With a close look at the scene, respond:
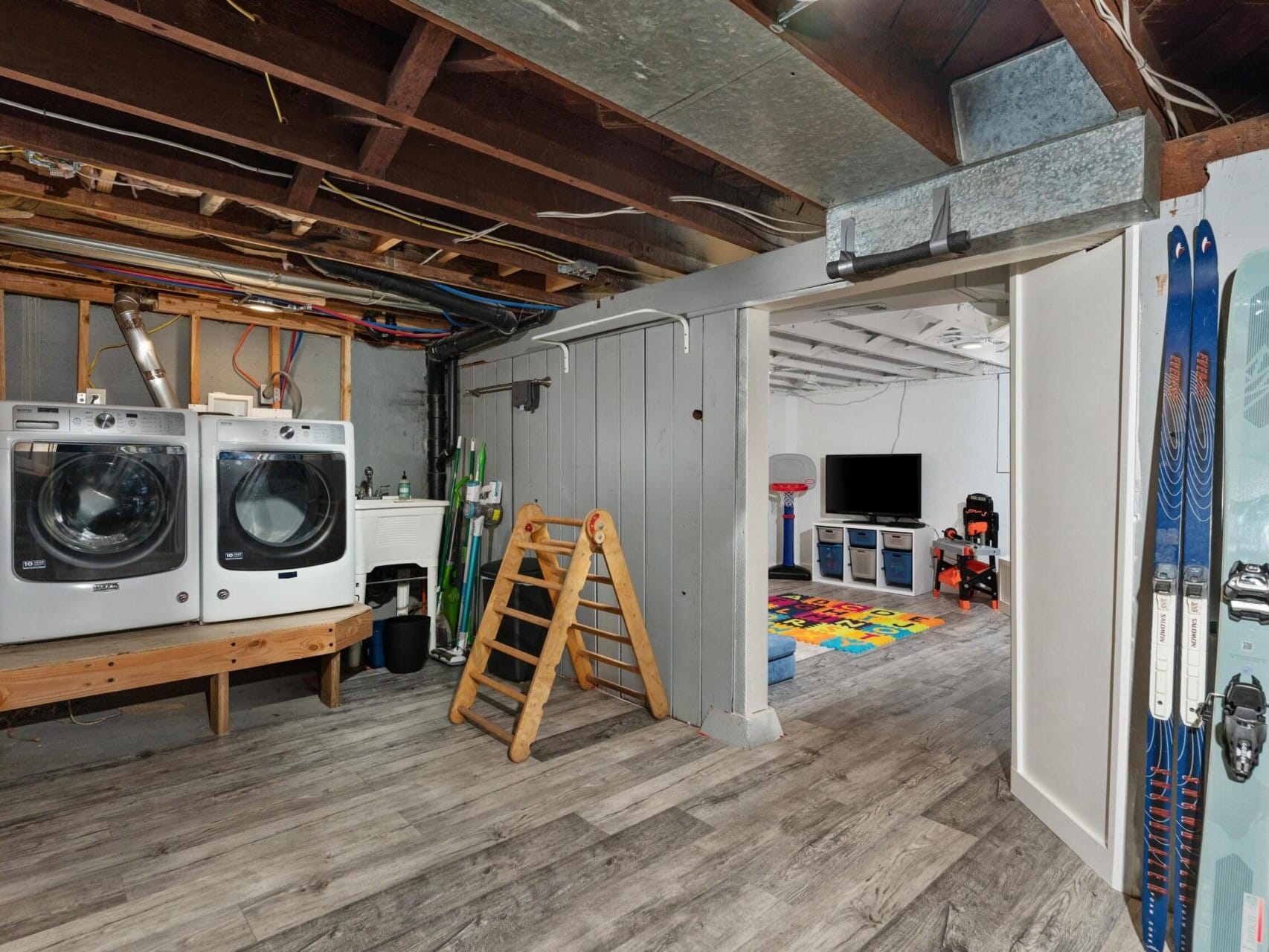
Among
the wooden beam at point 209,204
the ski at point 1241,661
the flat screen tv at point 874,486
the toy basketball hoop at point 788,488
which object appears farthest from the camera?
the toy basketball hoop at point 788,488

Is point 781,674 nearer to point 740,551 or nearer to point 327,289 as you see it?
point 740,551

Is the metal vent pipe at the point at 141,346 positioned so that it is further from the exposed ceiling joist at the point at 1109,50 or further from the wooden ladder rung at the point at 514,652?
the exposed ceiling joist at the point at 1109,50

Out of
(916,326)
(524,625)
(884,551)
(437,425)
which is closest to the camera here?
(524,625)

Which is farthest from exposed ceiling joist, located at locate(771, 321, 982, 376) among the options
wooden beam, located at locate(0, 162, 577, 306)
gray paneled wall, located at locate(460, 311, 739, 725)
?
wooden beam, located at locate(0, 162, 577, 306)

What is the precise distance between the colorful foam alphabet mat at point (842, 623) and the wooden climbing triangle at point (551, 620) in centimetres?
161

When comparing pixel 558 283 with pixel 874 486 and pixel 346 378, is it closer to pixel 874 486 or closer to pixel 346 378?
pixel 346 378

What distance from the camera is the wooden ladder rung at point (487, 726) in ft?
9.22

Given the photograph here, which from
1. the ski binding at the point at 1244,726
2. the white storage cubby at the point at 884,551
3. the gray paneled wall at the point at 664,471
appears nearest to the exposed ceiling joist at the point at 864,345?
the gray paneled wall at the point at 664,471

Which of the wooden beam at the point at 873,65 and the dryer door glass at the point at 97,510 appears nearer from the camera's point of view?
the wooden beam at the point at 873,65

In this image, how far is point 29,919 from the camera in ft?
5.87

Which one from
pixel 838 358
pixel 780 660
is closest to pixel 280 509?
pixel 780 660

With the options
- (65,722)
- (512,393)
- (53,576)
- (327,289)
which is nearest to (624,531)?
(512,393)

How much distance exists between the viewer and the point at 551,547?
3.09 meters

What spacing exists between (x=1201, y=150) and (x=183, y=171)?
3.09 metres
